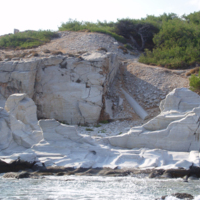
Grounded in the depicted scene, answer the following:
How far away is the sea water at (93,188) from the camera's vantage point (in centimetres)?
560

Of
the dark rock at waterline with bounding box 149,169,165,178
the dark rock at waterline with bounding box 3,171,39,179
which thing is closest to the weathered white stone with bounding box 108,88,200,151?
the dark rock at waterline with bounding box 149,169,165,178

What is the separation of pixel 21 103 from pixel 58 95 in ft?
10.6

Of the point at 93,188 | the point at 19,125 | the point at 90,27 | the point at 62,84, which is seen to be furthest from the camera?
the point at 90,27

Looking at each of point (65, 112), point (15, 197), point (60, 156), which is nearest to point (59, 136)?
point (60, 156)

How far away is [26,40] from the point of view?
21.1 meters

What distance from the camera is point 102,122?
42.6 feet

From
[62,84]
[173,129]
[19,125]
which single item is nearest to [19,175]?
[19,125]

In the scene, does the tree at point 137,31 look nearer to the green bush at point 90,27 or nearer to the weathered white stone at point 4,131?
the green bush at point 90,27

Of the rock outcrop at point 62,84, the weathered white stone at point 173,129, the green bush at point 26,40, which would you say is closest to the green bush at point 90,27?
the green bush at point 26,40

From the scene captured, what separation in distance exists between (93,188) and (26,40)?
17.3 m

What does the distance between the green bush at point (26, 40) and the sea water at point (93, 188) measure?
47.8ft

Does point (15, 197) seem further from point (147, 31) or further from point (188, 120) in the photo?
point (147, 31)

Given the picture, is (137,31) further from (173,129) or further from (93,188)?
(93,188)

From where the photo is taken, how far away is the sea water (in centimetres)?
560
